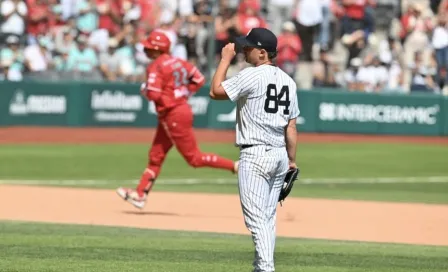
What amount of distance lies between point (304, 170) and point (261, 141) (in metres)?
12.1

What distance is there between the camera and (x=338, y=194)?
17.0 metres

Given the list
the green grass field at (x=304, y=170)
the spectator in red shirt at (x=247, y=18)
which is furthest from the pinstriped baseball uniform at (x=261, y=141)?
the spectator in red shirt at (x=247, y=18)

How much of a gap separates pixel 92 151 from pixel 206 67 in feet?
14.2

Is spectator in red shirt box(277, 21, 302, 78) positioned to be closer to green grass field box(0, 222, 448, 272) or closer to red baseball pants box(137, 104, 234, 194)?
red baseball pants box(137, 104, 234, 194)

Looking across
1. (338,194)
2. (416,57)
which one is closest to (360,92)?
(416,57)

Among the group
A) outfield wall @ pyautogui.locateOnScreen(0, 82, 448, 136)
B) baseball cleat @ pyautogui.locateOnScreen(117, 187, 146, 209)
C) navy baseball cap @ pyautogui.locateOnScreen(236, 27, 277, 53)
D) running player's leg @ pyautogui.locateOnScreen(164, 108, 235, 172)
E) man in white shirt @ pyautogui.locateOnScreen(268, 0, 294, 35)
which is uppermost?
navy baseball cap @ pyautogui.locateOnScreen(236, 27, 277, 53)

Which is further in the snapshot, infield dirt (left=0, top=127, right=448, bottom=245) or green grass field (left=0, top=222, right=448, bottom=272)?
infield dirt (left=0, top=127, right=448, bottom=245)

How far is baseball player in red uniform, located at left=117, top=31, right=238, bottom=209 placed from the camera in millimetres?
13266

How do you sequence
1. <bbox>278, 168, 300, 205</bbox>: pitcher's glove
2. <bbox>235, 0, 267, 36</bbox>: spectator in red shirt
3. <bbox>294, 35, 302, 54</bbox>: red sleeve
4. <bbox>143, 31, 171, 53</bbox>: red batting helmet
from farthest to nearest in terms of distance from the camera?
<bbox>294, 35, 302, 54</bbox>: red sleeve
<bbox>235, 0, 267, 36</bbox>: spectator in red shirt
<bbox>143, 31, 171, 53</bbox>: red batting helmet
<bbox>278, 168, 300, 205</bbox>: pitcher's glove

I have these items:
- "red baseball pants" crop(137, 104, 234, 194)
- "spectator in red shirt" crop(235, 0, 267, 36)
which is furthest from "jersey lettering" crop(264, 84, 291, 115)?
"spectator in red shirt" crop(235, 0, 267, 36)

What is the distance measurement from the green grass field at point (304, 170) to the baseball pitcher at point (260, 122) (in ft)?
28.3

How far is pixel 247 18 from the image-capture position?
82.5ft

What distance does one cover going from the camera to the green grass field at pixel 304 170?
686 inches

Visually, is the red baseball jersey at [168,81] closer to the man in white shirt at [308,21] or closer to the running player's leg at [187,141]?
the running player's leg at [187,141]
